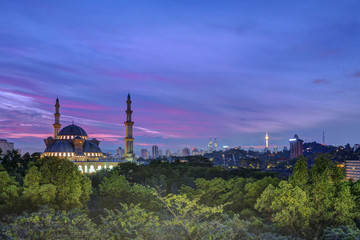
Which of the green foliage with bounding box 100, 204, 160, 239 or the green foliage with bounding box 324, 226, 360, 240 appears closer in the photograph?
the green foliage with bounding box 100, 204, 160, 239

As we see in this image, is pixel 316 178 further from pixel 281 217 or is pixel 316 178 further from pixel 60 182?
pixel 60 182

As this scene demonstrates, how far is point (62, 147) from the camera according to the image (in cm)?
7081

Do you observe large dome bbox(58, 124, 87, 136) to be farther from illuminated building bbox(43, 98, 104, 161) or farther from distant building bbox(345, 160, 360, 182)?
distant building bbox(345, 160, 360, 182)

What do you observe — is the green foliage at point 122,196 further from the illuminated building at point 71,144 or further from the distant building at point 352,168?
the distant building at point 352,168

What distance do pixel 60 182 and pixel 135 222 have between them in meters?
7.71

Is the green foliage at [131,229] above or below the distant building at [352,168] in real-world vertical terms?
above

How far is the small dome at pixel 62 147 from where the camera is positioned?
7056 cm

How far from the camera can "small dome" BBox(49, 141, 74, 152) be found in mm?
70562

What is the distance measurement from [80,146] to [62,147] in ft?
11.6

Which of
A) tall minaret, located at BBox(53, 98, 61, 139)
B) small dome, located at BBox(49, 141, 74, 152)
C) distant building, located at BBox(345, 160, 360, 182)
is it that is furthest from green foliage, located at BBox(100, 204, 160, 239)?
distant building, located at BBox(345, 160, 360, 182)

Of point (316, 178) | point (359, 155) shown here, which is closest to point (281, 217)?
point (316, 178)

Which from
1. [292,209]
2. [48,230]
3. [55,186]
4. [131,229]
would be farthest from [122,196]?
[292,209]

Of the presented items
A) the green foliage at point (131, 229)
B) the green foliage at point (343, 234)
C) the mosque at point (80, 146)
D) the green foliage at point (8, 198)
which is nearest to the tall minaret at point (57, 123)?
the mosque at point (80, 146)

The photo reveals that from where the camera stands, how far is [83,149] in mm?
74062
